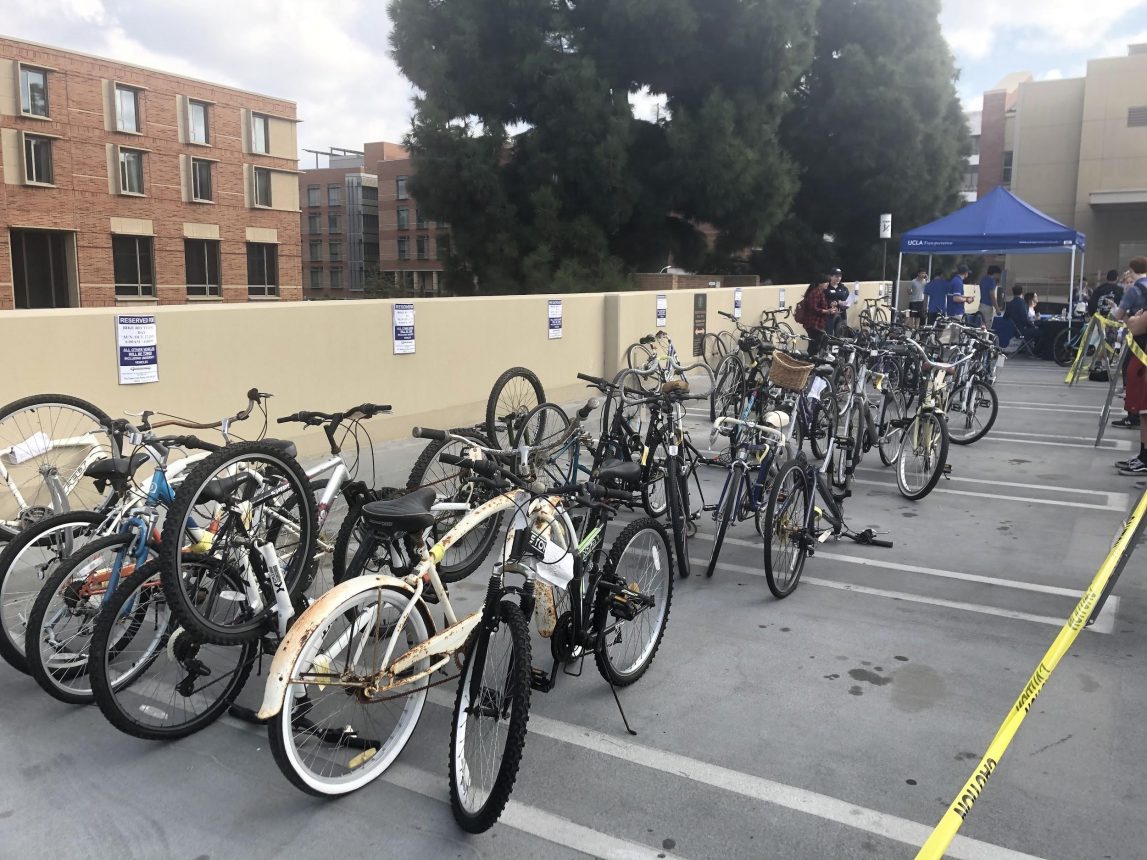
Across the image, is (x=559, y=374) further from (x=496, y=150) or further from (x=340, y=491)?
(x=496, y=150)

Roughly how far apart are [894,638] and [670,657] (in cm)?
113

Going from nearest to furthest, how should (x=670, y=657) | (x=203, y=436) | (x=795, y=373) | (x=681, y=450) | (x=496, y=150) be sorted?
(x=670, y=657) → (x=681, y=450) → (x=795, y=373) → (x=203, y=436) → (x=496, y=150)

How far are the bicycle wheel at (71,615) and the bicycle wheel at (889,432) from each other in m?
5.84

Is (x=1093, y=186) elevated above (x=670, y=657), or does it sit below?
above

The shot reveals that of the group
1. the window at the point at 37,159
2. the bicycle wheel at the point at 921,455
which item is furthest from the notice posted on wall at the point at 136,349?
the window at the point at 37,159

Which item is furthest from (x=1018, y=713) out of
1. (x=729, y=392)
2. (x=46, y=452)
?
(x=729, y=392)

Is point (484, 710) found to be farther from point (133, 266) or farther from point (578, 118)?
point (133, 266)

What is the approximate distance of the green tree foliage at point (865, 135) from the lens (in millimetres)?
28656

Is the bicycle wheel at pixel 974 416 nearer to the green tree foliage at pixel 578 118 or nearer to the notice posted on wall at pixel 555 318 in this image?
the notice posted on wall at pixel 555 318

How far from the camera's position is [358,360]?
8172mm

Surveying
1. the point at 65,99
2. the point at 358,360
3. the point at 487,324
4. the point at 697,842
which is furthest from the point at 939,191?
the point at 65,99

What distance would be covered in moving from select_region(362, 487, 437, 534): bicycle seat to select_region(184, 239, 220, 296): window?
1932 inches

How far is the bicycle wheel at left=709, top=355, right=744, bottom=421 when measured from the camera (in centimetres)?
957

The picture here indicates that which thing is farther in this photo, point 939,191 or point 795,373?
point 939,191
